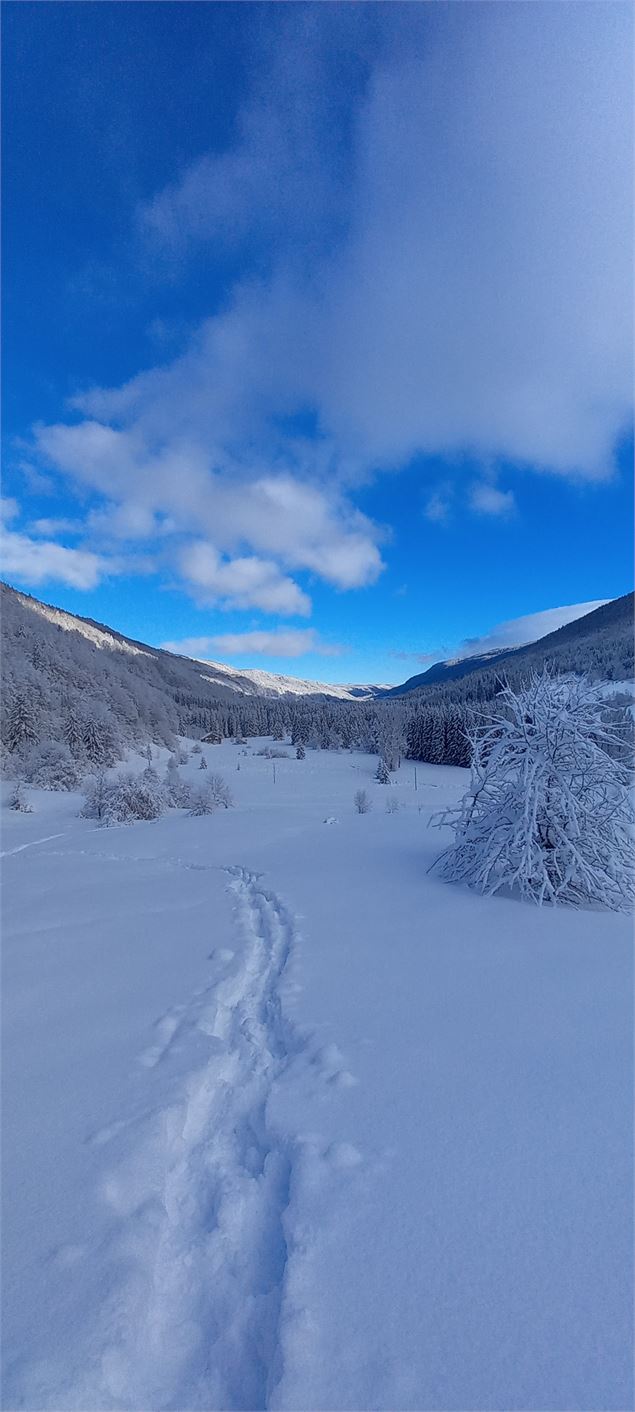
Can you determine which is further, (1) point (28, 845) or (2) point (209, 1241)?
(1) point (28, 845)

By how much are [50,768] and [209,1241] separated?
23412 millimetres

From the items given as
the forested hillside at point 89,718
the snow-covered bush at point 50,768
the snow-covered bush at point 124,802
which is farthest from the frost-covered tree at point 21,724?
the snow-covered bush at point 124,802

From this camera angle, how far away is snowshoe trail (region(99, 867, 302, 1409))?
62.9 inches

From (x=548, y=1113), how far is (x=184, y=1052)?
2.04 meters

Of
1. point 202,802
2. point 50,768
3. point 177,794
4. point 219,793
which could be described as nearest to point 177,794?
point 177,794

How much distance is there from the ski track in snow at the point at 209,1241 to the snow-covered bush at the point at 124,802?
1380 centimetres

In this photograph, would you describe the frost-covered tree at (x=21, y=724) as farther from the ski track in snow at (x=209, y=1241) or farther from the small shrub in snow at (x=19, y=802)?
the ski track in snow at (x=209, y=1241)

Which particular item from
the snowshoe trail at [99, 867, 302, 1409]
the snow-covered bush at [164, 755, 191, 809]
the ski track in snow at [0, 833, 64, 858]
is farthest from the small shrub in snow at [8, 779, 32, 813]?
the snowshoe trail at [99, 867, 302, 1409]

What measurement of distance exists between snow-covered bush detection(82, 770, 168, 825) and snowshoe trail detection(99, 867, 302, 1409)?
45.3 ft

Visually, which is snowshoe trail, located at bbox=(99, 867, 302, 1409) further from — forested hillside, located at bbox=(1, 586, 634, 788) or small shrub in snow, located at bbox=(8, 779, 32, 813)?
small shrub in snow, located at bbox=(8, 779, 32, 813)

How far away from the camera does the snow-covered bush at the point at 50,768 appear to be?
2227 centimetres

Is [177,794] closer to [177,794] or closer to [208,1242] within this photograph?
[177,794]

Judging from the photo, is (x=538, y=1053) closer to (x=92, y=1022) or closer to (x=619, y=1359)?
(x=619, y=1359)

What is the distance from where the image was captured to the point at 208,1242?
205 centimetres
